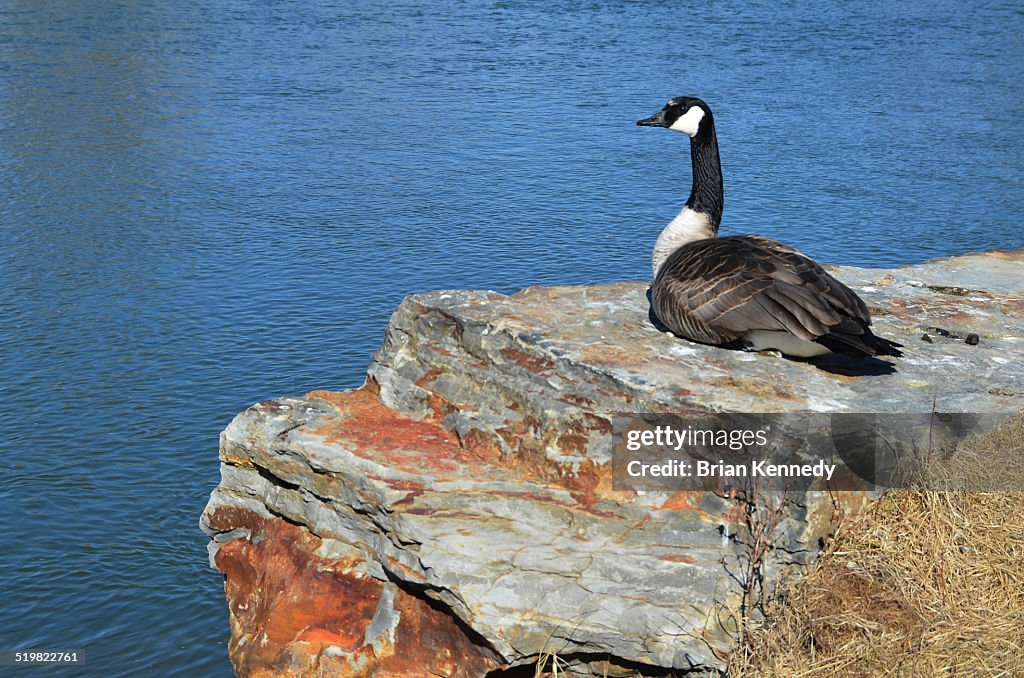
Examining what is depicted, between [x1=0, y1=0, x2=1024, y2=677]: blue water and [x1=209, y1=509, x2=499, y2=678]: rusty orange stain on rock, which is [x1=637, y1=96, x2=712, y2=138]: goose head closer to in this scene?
[x1=209, y1=509, x2=499, y2=678]: rusty orange stain on rock

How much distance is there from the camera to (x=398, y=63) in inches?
1048

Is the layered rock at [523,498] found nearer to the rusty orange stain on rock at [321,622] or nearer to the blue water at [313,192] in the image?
the rusty orange stain on rock at [321,622]

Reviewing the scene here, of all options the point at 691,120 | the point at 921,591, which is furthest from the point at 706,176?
the point at 921,591

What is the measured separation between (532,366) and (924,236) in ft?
34.5

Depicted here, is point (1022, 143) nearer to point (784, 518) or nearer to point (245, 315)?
point (245, 315)

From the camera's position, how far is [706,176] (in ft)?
28.8

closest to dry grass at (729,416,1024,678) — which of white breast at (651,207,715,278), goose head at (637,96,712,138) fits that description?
white breast at (651,207,715,278)

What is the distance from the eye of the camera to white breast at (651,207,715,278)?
8.60 m

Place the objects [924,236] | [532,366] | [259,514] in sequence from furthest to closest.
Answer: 1. [924,236]
2. [259,514]
3. [532,366]

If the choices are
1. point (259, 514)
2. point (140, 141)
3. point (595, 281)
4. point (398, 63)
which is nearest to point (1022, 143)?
point (595, 281)

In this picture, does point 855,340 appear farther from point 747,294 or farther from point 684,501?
point 684,501

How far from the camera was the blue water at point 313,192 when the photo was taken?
10383 mm

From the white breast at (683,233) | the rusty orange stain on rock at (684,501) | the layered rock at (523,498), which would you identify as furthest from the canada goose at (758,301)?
the rusty orange stain on rock at (684,501)

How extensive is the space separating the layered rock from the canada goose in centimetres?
20
